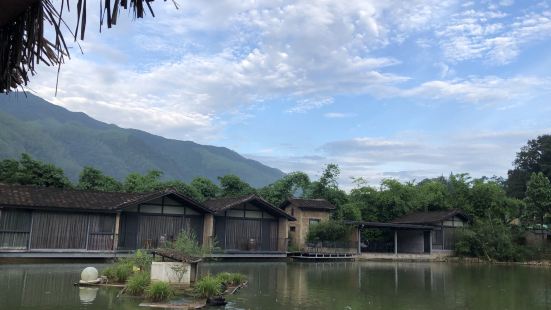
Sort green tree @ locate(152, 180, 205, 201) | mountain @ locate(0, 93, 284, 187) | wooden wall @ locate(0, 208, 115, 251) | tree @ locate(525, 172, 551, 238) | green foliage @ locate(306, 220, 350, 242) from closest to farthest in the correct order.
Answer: wooden wall @ locate(0, 208, 115, 251) < green foliage @ locate(306, 220, 350, 242) < green tree @ locate(152, 180, 205, 201) < tree @ locate(525, 172, 551, 238) < mountain @ locate(0, 93, 284, 187)

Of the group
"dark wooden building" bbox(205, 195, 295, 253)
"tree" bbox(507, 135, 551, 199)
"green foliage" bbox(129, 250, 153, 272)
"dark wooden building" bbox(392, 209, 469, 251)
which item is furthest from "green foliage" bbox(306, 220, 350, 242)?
"tree" bbox(507, 135, 551, 199)

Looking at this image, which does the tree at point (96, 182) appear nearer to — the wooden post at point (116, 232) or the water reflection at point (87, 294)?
the wooden post at point (116, 232)

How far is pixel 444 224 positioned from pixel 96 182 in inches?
1050

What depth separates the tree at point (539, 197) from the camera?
37925 millimetres

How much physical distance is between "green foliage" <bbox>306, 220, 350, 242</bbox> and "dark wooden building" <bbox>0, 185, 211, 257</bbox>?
8.62 m

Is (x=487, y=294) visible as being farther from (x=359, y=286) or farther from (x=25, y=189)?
(x=25, y=189)

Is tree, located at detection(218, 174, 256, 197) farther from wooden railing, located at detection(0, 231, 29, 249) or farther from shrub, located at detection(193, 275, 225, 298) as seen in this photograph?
shrub, located at detection(193, 275, 225, 298)

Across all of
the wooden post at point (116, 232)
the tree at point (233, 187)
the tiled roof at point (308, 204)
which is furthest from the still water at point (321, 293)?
the tree at point (233, 187)

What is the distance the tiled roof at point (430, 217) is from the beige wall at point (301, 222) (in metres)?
8.30

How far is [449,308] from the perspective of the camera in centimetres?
1262

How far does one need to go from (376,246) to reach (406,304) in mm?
24797

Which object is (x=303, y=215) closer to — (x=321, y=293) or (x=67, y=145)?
(x=321, y=293)

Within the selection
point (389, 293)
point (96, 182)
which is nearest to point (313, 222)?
point (96, 182)

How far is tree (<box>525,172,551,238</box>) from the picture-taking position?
37.9 m
